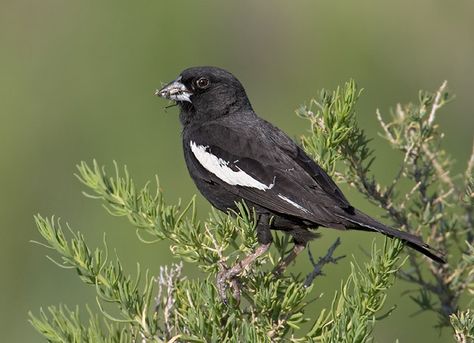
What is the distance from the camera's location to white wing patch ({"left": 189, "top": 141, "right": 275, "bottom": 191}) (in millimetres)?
3197

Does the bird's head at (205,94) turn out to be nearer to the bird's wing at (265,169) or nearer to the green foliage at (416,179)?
the bird's wing at (265,169)

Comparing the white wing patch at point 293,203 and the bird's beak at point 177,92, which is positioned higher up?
the bird's beak at point 177,92

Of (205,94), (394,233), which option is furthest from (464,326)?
(205,94)

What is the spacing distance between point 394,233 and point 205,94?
1424mm

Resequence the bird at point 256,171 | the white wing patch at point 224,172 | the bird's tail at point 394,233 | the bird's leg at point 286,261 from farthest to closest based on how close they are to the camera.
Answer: the white wing patch at point 224,172
the bird at point 256,171
the bird's leg at point 286,261
the bird's tail at point 394,233

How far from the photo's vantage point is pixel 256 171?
10.6 feet

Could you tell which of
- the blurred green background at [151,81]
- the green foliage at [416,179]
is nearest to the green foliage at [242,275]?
the green foliage at [416,179]

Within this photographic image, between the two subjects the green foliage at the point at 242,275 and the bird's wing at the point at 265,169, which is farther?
the bird's wing at the point at 265,169

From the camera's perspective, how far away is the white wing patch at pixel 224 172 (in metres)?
3.20

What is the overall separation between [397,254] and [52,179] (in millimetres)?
4123

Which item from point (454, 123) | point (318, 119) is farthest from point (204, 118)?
point (454, 123)

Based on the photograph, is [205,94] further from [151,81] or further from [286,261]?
[151,81]

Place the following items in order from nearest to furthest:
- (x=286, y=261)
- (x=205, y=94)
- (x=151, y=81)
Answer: (x=286, y=261) → (x=205, y=94) → (x=151, y=81)

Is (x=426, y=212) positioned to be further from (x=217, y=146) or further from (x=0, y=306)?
(x=0, y=306)
